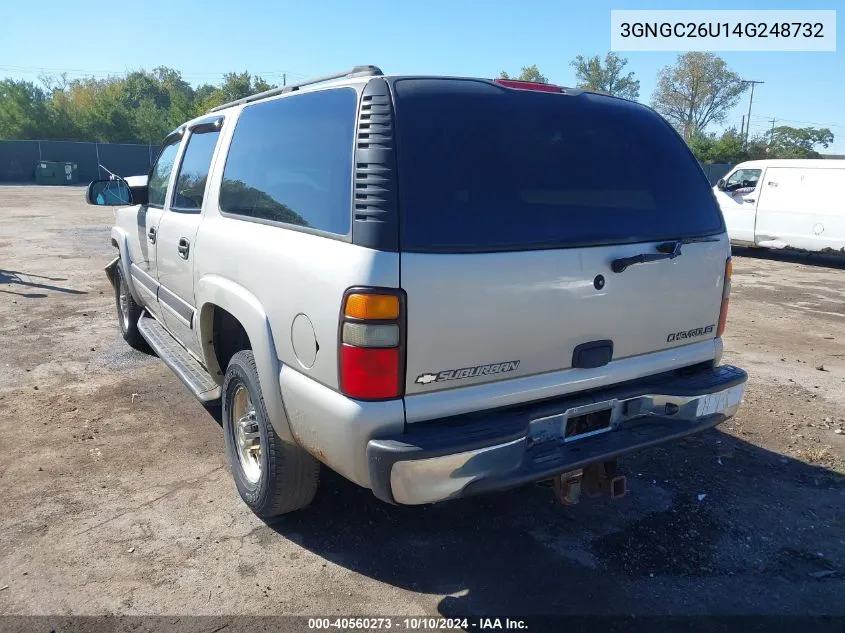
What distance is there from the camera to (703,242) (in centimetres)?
322

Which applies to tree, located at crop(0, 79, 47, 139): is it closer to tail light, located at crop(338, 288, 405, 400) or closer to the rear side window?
the rear side window

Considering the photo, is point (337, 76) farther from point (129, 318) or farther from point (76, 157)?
point (76, 157)

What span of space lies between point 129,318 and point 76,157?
131ft

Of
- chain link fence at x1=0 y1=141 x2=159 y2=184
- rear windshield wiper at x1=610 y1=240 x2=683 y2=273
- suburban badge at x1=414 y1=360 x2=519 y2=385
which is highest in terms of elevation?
chain link fence at x1=0 y1=141 x2=159 y2=184

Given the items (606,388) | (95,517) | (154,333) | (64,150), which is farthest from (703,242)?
(64,150)

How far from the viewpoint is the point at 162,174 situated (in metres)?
5.02

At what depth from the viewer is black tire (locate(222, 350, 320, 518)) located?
10.2 ft

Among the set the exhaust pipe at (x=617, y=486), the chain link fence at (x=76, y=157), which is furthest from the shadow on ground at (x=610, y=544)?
the chain link fence at (x=76, y=157)

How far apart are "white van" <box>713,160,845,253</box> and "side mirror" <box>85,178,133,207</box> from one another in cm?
1172

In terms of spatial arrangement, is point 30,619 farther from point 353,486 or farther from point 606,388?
point 606,388

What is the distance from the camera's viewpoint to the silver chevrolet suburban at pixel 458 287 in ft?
8.17

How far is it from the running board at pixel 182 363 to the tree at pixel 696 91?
6928 cm

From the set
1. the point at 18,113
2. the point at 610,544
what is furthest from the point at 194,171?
the point at 18,113

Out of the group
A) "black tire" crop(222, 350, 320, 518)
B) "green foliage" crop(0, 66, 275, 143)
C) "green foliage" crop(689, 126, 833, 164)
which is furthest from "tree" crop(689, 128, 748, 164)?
"black tire" crop(222, 350, 320, 518)
